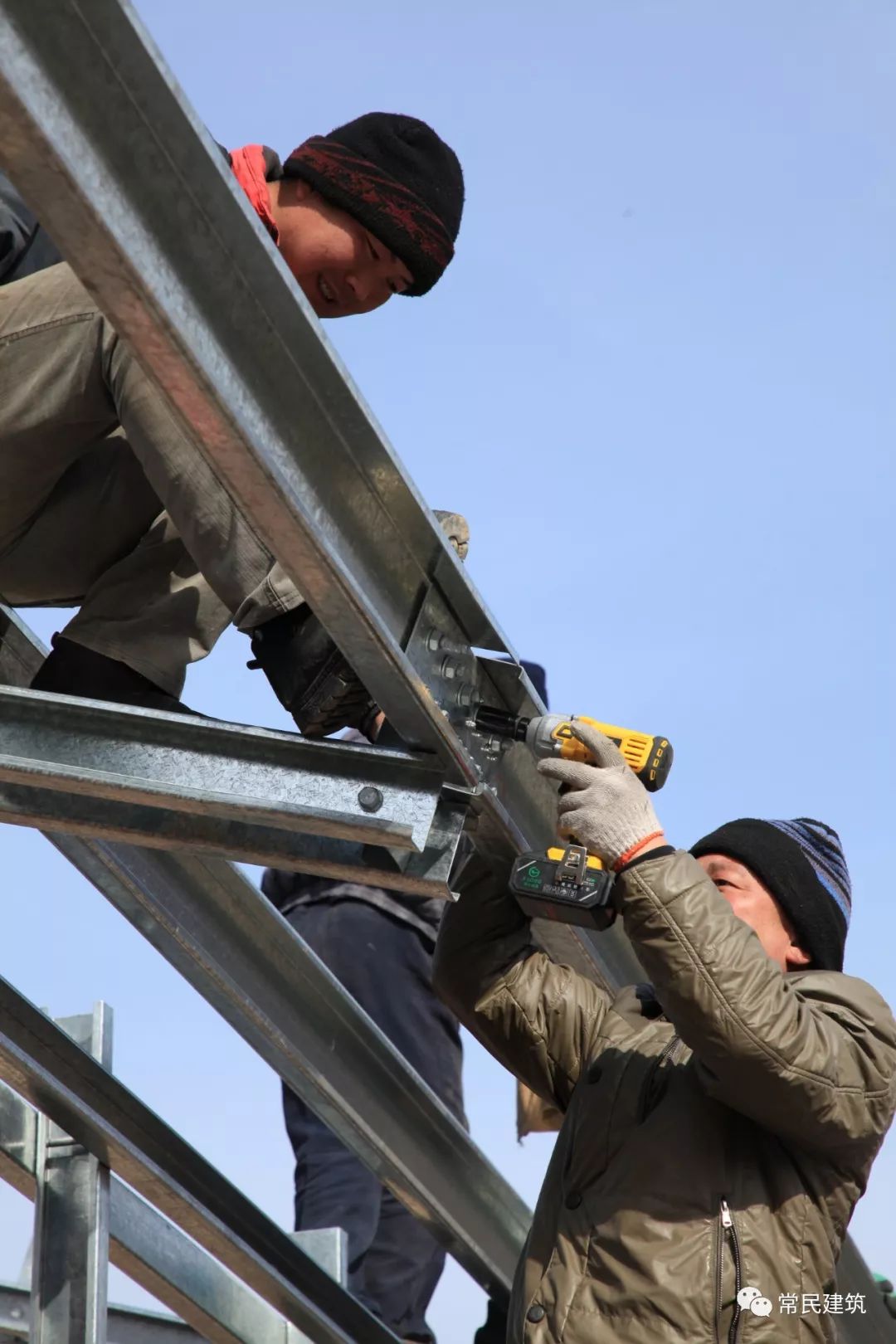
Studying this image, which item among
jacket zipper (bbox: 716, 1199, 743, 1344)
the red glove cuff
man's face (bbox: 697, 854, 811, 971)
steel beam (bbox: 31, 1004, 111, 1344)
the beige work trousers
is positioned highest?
the beige work trousers

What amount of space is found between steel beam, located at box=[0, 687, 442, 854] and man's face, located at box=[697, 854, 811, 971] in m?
1.07

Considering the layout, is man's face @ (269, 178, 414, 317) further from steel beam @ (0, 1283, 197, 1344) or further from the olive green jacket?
steel beam @ (0, 1283, 197, 1344)

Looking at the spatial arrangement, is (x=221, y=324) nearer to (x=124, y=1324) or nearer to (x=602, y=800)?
(x=602, y=800)

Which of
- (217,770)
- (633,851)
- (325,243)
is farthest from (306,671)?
(325,243)

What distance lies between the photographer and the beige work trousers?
8.02ft

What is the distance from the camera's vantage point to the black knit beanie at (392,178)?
9.68 feet

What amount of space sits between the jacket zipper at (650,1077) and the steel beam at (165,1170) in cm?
92

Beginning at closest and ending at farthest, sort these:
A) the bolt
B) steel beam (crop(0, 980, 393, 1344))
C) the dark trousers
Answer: the bolt, steel beam (crop(0, 980, 393, 1344)), the dark trousers

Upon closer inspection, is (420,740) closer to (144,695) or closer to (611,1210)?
(144,695)

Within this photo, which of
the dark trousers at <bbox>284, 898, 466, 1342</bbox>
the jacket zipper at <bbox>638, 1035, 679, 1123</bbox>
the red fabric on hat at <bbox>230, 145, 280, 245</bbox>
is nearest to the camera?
the red fabric on hat at <bbox>230, 145, 280, 245</bbox>

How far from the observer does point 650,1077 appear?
3.07m

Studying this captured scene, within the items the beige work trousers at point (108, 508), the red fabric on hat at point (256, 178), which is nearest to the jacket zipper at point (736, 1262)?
the beige work trousers at point (108, 508)

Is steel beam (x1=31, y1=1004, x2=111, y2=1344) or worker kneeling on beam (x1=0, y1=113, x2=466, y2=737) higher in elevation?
worker kneeling on beam (x1=0, y1=113, x2=466, y2=737)

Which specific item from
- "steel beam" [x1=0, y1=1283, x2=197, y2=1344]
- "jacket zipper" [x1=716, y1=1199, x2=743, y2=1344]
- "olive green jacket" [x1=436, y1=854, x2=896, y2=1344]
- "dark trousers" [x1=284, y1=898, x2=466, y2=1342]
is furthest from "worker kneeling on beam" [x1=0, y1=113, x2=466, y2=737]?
"dark trousers" [x1=284, y1=898, x2=466, y2=1342]
